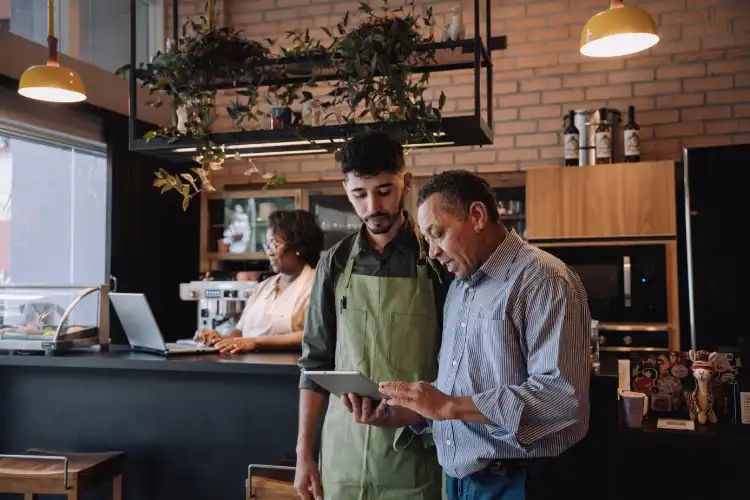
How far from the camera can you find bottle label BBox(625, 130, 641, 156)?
447 centimetres

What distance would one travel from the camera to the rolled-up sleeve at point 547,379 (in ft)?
4.63

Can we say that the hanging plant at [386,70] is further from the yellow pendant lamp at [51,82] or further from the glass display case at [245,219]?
the glass display case at [245,219]

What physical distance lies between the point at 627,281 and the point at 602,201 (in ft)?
1.68

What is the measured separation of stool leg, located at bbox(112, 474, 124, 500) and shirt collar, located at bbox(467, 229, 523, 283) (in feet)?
6.35

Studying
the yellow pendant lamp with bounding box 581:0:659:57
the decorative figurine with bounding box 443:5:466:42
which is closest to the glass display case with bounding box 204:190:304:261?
the decorative figurine with bounding box 443:5:466:42

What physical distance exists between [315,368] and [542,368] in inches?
33.3

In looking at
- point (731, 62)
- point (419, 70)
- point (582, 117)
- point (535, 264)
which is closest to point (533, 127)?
point (582, 117)

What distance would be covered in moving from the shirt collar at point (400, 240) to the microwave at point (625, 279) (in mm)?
2635

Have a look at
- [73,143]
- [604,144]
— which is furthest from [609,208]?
[73,143]

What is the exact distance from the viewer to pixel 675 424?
234 cm

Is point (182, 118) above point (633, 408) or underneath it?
above

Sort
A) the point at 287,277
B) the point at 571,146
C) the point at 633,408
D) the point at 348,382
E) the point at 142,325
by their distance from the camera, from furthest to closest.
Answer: the point at 571,146, the point at 287,277, the point at 142,325, the point at 633,408, the point at 348,382

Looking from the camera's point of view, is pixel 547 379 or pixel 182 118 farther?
pixel 182 118

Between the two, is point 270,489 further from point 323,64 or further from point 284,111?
point 323,64
